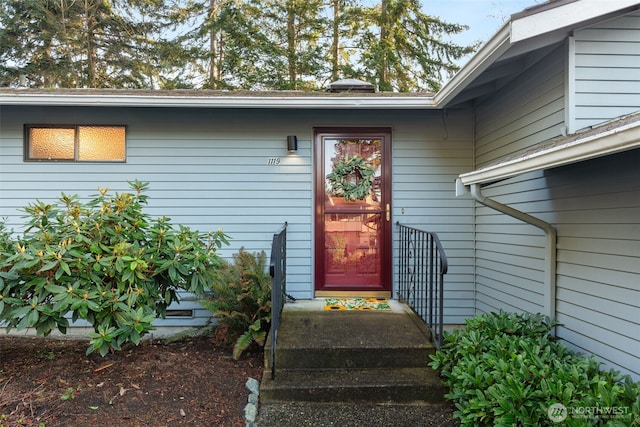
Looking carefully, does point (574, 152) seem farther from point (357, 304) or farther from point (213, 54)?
point (213, 54)

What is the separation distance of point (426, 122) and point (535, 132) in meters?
1.31

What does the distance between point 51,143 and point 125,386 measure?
3.01 m

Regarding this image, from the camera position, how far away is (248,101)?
3.57 metres

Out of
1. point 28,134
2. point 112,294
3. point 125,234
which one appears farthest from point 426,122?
point 28,134

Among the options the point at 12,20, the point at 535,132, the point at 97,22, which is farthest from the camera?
the point at 97,22

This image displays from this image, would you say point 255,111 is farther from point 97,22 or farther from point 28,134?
point 97,22

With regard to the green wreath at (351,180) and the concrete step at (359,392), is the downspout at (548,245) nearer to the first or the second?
the concrete step at (359,392)

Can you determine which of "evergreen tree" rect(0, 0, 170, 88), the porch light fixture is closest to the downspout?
the porch light fixture

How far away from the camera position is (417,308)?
3.39m

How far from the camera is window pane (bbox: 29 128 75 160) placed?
395cm

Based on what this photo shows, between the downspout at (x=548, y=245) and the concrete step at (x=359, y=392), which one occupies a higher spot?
the downspout at (x=548, y=245)

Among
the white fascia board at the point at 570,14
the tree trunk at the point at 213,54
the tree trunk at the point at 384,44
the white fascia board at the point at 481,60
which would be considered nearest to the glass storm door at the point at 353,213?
the white fascia board at the point at 481,60

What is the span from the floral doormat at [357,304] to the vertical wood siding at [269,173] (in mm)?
376

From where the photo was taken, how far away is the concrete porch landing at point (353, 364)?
2.43 m
